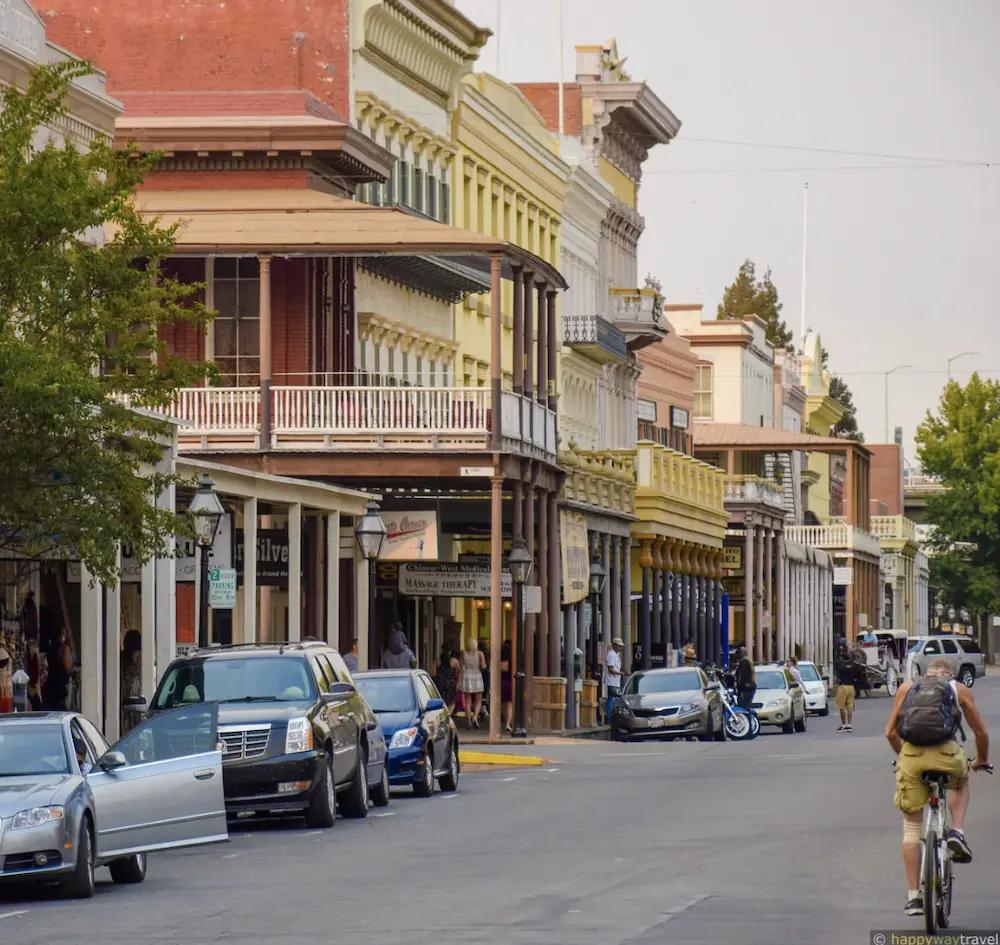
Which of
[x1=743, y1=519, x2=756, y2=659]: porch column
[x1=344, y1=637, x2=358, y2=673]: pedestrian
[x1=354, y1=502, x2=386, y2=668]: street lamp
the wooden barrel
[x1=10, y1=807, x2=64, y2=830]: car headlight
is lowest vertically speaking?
[x1=10, y1=807, x2=64, y2=830]: car headlight

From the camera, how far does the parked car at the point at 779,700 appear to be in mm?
56000

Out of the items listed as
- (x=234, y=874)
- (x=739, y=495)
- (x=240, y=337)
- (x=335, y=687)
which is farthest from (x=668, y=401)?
(x=234, y=874)

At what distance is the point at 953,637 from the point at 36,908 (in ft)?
272

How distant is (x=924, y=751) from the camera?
16.9 metres

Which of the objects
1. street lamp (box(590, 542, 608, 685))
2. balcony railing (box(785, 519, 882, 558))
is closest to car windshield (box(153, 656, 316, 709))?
street lamp (box(590, 542, 608, 685))

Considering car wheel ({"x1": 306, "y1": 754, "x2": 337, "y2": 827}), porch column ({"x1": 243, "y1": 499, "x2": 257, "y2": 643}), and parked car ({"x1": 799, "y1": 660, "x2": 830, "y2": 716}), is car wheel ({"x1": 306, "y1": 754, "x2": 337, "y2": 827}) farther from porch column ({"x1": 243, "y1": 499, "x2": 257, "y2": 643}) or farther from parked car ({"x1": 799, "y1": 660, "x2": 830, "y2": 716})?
parked car ({"x1": 799, "y1": 660, "x2": 830, "y2": 716})

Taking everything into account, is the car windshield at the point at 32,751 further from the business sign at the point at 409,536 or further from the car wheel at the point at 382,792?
the business sign at the point at 409,536

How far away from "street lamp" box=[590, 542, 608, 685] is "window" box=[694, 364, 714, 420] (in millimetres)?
40605

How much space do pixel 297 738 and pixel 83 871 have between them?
658 centimetres

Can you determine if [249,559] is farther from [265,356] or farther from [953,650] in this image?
[953,650]

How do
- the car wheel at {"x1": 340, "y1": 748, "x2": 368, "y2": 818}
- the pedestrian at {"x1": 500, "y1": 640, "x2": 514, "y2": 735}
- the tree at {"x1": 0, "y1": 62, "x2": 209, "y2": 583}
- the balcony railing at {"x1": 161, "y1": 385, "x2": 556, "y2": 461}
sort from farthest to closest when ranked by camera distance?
the pedestrian at {"x1": 500, "y1": 640, "x2": 514, "y2": 735}
the balcony railing at {"x1": 161, "y1": 385, "x2": 556, "y2": 461}
the car wheel at {"x1": 340, "y1": 748, "x2": 368, "y2": 818}
the tree at {"x1": 0, "y1": 62, "x2": 209, "y2": 583}

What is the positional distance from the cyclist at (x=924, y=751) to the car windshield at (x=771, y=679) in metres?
39.9

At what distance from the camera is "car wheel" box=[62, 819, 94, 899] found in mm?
19109

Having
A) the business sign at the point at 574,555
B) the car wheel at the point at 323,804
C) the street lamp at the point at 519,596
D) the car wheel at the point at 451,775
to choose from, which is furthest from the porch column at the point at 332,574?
the car wheel at the point at 323,804
